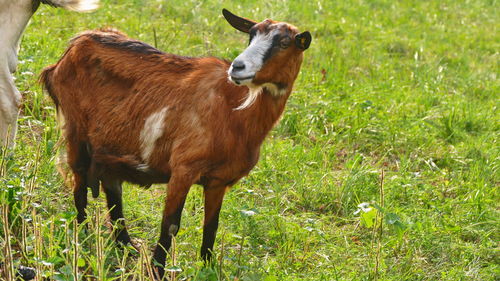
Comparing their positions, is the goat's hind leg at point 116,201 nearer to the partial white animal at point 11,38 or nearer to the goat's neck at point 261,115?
the partial white animal at point 11,38

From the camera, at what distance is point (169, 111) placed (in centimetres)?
525

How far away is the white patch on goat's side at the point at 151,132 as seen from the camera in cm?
525

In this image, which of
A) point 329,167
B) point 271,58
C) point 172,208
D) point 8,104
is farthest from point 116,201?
point 329,167

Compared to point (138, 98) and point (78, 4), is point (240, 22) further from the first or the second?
point (78, 4)

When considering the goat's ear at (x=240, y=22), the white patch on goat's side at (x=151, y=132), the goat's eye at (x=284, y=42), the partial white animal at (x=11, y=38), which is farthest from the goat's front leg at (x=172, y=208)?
the partial white animal at (x=11, y=38)

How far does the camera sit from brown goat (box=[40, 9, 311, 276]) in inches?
196

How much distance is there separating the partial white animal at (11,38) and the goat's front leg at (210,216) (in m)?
1.76

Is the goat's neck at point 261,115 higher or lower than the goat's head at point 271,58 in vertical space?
lower

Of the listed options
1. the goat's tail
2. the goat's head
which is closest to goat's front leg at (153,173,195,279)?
the goat's head

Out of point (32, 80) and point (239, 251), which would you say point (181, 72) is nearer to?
point (239, 251)

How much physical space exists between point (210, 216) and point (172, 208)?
40cm

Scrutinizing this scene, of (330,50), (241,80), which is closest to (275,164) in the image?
(241,80)

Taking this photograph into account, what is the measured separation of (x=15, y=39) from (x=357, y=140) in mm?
3383

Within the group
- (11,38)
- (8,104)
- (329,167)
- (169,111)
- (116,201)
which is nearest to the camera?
(169,111)
